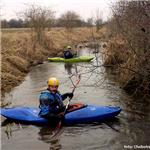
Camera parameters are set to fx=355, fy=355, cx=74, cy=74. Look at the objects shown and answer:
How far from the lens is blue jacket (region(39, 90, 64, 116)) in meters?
8.59

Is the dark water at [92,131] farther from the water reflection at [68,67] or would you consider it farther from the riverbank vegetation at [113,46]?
the water reflection at [68,67]

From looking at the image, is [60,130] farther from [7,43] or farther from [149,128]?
[7,43]

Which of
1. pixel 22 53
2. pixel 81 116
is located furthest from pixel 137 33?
pixel 22 53

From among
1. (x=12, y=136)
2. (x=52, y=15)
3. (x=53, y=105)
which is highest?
(x=52, y=15)

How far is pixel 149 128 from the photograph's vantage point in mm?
8188

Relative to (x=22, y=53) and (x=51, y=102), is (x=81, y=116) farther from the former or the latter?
(x=22, y=53)

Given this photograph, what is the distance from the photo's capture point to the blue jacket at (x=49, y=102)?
28.2 feet

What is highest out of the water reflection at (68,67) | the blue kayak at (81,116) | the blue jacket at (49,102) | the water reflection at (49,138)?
the blue jacket at (49,102)

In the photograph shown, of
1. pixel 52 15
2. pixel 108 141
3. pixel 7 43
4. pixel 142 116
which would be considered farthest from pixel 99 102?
pixel 52 15

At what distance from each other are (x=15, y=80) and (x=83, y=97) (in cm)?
388

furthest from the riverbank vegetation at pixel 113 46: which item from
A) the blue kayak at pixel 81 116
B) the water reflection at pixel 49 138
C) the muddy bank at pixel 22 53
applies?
the water reflection at pixel 49 138

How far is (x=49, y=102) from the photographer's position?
338 inches

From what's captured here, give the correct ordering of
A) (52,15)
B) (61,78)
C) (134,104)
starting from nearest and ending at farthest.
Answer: (134,104), (61,78), (52,15)

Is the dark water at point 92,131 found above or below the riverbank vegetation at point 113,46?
below
